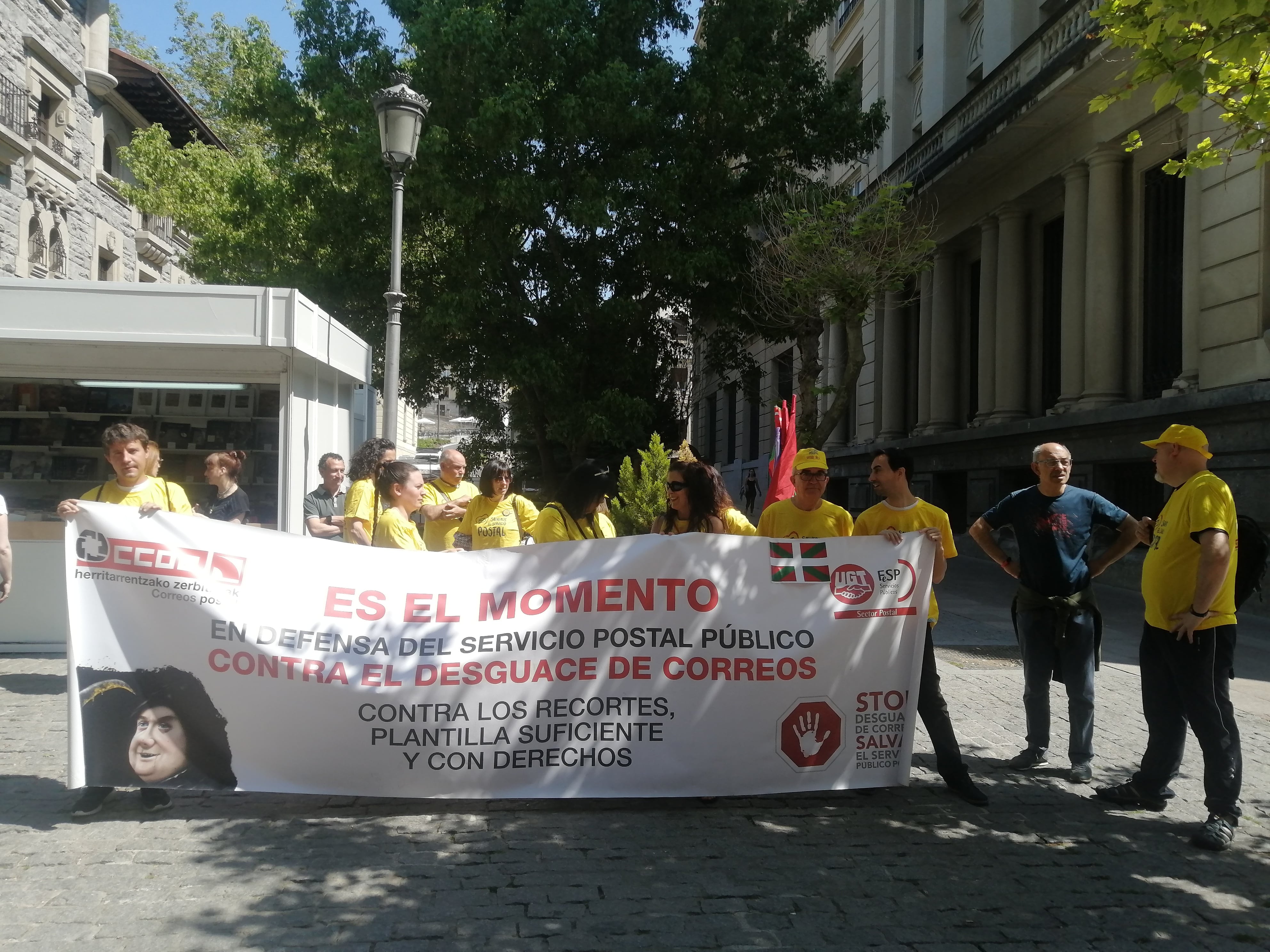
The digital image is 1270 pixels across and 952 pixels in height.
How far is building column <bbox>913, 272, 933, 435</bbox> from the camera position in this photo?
24.0 metres

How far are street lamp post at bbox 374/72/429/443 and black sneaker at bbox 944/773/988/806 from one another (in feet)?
25.3

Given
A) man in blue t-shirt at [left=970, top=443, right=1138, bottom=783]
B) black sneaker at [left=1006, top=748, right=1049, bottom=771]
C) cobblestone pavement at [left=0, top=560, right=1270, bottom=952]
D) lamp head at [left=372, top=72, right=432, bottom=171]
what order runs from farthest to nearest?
lamp head at [left=372, top=72, right=432, bottom=171] < black sneaker at [left=1006, top=748, right=1049, bottom=771] < man in blue t-shirt at [left=970, top=443, right=1138, bottom=783] < cobblestone pavement at [left=0, top=560, right=1270, bottom=952]

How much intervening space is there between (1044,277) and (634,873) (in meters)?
18.9

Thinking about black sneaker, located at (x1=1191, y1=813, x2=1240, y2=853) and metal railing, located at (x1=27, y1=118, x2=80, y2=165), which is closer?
black sneaker, located at (x1=1191, y1=813, x2=1240, y2=853)

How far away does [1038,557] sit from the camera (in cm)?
570

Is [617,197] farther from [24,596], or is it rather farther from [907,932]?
[907,932]

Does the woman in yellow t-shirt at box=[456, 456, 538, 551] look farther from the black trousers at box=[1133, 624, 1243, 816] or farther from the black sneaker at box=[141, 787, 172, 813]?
the black trousers at box=[1133, 624, 1243, 816]


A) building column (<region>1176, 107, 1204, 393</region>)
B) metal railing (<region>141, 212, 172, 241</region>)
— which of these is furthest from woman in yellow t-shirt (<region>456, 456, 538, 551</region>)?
metal railing (<region>141, 212, 172, 241</region>)

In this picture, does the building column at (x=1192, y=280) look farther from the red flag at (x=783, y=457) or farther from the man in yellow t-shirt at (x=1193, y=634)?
the man in yellow t-shirt at (x=1193, y=634)

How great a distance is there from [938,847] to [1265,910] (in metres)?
1.21

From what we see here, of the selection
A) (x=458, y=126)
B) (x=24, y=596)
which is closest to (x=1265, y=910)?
(x=24, y=596)

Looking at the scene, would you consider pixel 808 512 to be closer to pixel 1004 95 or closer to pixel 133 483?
pixel 133 483

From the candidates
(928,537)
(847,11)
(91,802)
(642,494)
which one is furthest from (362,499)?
(847,11)

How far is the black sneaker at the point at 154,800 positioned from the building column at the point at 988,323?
18.5 meters
